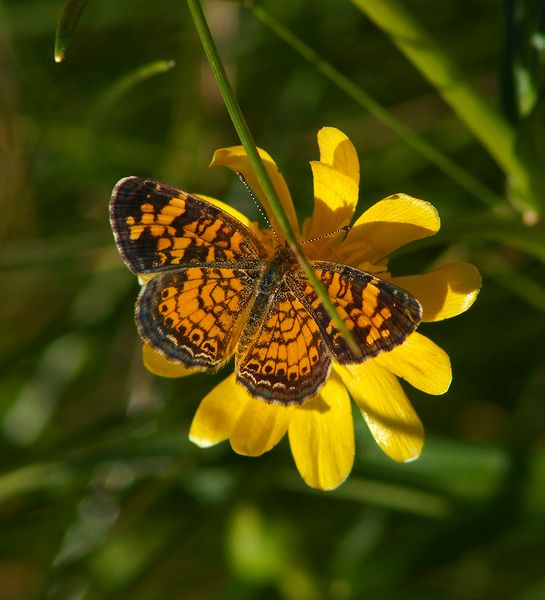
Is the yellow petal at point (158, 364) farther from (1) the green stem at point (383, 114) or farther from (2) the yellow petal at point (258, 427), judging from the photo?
(1) the green stem at point (383, 114)

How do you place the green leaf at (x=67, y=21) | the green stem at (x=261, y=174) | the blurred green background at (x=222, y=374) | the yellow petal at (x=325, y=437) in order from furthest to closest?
the blurred green background at (x=222, y=374) → the yellow petal at (x=325, y=437) → the green leaf at (x=67, y=21) → the green stem at (x=261, y=174)

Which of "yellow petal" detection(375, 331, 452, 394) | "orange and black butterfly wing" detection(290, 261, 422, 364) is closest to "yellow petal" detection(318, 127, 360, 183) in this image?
"orange and black butterfly wing" detection(290, 261, 422, 364)

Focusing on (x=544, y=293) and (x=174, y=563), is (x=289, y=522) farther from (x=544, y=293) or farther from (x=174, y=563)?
(x=544, y=293)

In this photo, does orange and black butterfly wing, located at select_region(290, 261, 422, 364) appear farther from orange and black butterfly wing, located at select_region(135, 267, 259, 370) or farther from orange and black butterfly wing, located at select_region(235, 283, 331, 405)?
orange and black butterfly wing, located at select_region(135, 267, 259, 370)

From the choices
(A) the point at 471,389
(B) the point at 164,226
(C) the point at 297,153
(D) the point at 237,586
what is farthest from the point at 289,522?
(C) the point at 297,153

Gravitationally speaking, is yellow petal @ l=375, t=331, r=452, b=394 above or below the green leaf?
below

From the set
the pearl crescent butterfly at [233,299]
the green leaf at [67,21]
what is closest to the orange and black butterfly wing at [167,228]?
the pearl crescent butterfly at [233,299]

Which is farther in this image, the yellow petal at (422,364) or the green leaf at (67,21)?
the yellow petal at (422,364)

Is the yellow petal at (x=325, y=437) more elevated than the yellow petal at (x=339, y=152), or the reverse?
the yellow petal at (x=339, y=152)
